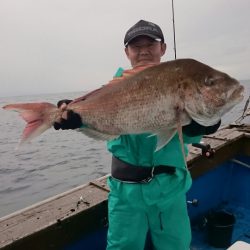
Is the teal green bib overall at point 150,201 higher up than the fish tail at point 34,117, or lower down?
lower down

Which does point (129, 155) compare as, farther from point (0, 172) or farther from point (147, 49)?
point (0, 172)

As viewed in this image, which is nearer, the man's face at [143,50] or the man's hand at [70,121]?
the man's hand at [70,121]

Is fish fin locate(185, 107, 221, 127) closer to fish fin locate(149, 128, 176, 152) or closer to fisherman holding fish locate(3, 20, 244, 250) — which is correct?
fisherman holding fish locate(3, 20, 244, 250)

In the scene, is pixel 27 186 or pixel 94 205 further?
pixel 27 186

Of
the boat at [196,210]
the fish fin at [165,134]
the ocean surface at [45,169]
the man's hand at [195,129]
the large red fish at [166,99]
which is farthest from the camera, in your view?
the ocean surface at [45,169]

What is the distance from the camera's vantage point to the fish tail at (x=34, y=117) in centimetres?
280

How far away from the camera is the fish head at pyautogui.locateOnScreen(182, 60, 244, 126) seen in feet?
8.23

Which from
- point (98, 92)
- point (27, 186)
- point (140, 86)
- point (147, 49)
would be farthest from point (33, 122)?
point (27, 186)

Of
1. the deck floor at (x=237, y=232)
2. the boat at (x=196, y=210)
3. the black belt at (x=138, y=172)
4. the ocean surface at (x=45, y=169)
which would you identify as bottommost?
the ocean surface at (x=45, y=169)

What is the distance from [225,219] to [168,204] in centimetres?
258

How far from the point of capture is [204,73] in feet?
8.43

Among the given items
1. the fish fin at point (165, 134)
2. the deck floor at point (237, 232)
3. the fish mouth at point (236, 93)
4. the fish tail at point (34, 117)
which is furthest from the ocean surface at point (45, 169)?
the fish tail at point (34, 117)

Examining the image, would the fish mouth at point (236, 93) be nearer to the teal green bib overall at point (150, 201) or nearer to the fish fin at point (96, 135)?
the teal green bib overall at point (150, 201)

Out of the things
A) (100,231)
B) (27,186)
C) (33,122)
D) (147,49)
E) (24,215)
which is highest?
(147,49)
